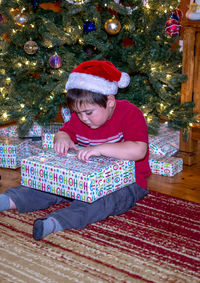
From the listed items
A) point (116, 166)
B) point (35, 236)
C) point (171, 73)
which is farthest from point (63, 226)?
point (171, 73)

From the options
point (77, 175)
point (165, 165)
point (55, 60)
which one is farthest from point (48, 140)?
point (77, 175)

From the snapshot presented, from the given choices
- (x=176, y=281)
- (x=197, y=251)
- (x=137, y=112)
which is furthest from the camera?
(x=137, y=112)

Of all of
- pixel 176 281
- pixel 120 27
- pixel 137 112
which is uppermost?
pixel 120 27

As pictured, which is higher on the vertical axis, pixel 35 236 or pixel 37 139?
pixel 37 139

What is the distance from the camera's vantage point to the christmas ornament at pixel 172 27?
80.0 inches

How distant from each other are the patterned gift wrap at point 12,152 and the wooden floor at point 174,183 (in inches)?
1.7

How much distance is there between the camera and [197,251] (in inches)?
44.5

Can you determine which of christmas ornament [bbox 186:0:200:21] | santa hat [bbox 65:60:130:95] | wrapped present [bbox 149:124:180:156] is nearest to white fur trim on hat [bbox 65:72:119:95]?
santa hat [bbox 65:60:130:95]

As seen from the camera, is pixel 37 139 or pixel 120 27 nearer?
pixel 120 27

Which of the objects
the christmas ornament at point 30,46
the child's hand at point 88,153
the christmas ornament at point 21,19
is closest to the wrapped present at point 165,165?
the child's hand at point 88,153

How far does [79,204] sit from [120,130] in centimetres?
36

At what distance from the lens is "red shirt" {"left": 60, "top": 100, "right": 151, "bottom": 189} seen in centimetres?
139

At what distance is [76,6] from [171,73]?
26.0 inches

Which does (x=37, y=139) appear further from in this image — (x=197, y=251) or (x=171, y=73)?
(x=197, y=251)
